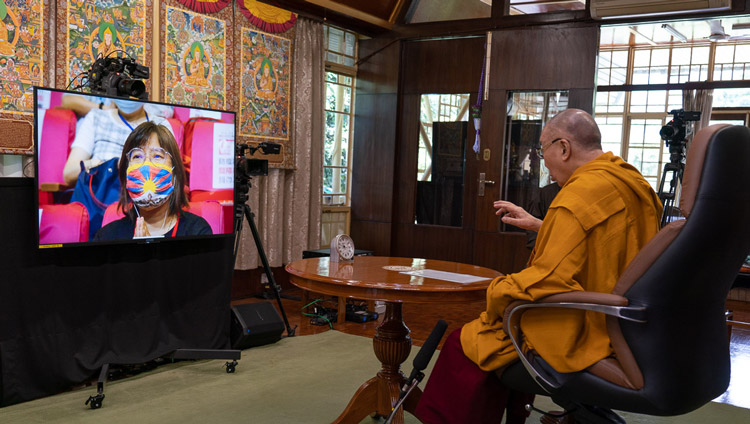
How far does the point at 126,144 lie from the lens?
3.27 m

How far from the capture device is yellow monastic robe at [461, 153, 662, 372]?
181cm

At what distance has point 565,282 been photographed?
180 cm

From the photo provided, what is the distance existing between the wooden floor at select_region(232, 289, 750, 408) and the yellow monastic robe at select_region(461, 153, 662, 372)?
1.84 m

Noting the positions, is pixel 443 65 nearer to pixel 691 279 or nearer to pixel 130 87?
pixel 130 87

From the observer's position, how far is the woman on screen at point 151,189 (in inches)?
129

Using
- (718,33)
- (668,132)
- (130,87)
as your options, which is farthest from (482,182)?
(718,33)

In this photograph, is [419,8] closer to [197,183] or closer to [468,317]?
[468,317]

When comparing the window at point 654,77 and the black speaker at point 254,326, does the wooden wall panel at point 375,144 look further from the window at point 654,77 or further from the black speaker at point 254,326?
the window at point 654,77

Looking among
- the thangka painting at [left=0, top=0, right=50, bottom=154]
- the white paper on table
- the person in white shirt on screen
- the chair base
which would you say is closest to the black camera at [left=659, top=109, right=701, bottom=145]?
the white paper on table

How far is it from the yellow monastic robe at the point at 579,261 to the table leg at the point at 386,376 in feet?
2.52

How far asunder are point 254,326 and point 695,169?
2930mm

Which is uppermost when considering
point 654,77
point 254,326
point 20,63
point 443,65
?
point 654,77

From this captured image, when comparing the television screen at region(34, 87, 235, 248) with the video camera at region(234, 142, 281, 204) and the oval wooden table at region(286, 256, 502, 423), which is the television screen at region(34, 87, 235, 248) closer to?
the video camera at region(234, 142, 281, 204)

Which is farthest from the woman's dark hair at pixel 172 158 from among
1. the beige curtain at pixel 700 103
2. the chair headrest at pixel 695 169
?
the beige curtain at pixel 700 103
